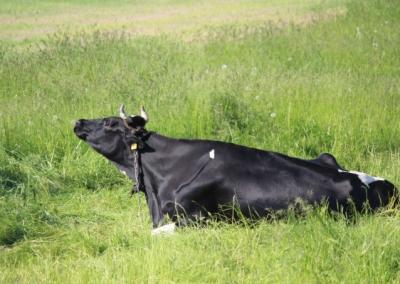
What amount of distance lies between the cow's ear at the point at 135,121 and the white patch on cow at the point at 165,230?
1028 millimetres

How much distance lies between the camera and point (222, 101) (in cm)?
834

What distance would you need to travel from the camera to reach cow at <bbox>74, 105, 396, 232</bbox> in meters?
5.48

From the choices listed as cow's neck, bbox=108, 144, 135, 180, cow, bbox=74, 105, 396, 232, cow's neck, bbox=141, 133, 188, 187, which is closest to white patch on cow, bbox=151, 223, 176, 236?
cow, bbox=74, 105, 396, 232

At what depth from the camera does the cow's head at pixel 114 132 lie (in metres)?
6.07

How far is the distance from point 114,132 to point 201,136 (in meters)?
2.03

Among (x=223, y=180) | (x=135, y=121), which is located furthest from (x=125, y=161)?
(x=223, y=180)

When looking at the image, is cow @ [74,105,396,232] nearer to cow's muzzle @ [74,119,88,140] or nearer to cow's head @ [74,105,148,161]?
cow's head @ [74,105,148,161]

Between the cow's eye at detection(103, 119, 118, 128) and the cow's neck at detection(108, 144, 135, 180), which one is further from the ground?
the cow's eye at detection(103, 119, 118, 128)

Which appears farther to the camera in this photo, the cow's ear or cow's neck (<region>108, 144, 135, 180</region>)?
cow's neck (<region>108, 144, 135, 180</region>)

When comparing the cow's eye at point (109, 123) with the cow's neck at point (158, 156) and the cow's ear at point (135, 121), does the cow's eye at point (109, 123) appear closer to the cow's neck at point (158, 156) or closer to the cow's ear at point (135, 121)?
the cow's ear at point (135, 121)

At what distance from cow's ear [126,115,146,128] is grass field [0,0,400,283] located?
83 cm

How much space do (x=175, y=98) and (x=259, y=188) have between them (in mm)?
3318

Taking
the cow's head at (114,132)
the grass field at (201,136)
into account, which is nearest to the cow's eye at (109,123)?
the cow's head at (114,132)

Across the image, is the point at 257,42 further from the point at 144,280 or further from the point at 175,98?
the point at 144,280
